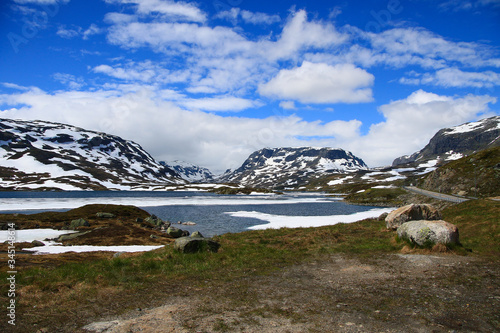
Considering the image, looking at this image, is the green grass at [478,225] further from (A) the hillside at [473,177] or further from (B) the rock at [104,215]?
(B) the rock at [104,215]

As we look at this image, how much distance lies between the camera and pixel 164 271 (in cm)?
1622

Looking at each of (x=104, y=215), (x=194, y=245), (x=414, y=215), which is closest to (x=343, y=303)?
(x=194, y=245)

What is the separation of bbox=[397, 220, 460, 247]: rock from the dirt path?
2.69 meters

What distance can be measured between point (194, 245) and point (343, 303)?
12.9 meters

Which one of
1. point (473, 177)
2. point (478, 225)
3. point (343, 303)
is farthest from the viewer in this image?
point (473, 177)

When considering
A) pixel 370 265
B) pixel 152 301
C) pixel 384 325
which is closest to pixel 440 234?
pixel 370 265

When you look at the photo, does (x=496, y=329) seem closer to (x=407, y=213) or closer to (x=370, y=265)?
(x=370, y=265)

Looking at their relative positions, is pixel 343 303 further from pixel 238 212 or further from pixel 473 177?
pixel 473 177

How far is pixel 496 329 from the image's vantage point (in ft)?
27.8

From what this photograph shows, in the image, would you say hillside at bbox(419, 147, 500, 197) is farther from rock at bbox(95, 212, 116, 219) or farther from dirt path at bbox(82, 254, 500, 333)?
rock at bbox(95, 212, 116, 219)

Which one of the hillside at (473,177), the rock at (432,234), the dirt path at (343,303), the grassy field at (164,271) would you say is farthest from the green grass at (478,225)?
the hillside at (473,177)

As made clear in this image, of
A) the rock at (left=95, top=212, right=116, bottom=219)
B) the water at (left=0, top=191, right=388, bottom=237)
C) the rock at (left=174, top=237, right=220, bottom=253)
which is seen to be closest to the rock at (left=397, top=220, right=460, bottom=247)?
the rock at (left=174, top=237, right=220, bottom=253)

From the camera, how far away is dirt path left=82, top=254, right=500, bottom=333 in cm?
891

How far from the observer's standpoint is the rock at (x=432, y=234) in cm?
1869
